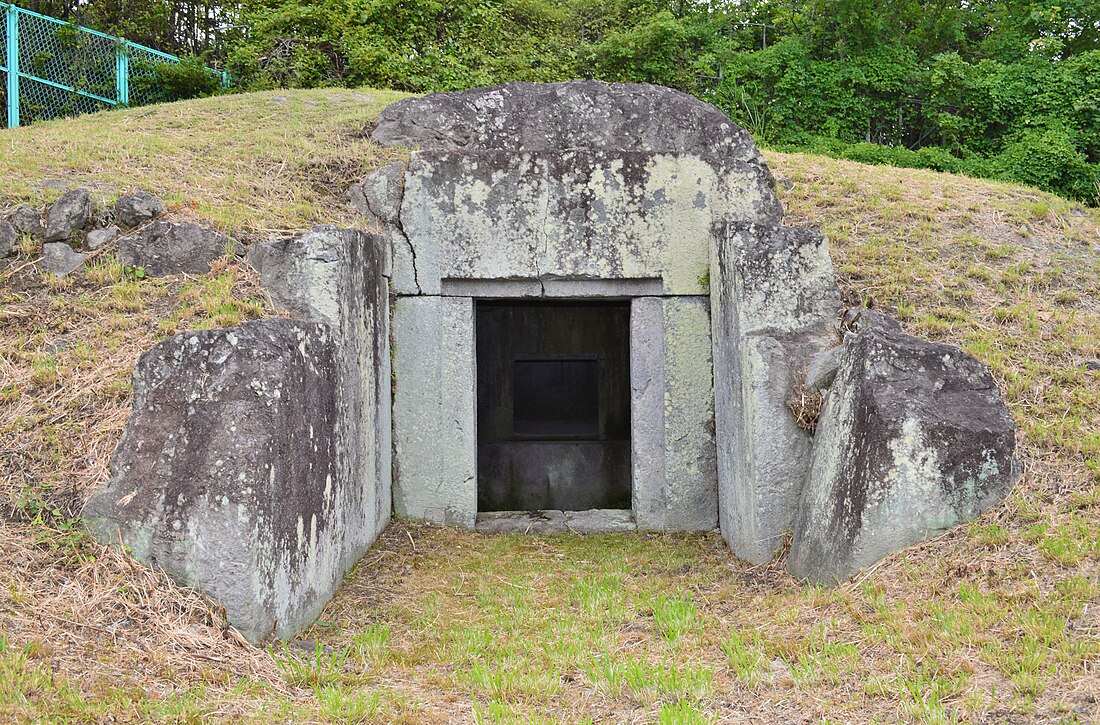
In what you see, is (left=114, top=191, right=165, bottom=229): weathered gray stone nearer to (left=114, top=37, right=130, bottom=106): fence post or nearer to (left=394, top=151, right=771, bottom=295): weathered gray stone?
(left=394, top=151, right=771, bottom=295): weathered gray stone

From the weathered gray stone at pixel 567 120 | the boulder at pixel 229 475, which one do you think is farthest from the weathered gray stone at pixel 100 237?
the weathered gray stone at pixel 567 120

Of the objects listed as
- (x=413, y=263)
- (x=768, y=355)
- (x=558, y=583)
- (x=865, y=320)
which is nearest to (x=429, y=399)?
(x=413, y=263)

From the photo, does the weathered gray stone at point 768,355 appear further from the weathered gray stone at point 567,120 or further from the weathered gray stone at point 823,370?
the weathered gray stone at point 567,120

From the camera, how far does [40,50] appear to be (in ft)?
35.2

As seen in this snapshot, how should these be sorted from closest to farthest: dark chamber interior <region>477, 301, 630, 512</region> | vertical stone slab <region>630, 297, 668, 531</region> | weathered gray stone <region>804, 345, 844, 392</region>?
weathered gray stone <region>804, 345, 844, 392</region>, vertical stone slab <region>630, 297, 668, 531</region>, dark chamber interior <region>477, 301, 630, 512</region>

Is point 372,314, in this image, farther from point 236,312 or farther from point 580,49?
point 580,49

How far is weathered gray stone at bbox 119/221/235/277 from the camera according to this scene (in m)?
5.19

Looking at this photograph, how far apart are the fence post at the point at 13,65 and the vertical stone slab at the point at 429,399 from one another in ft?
22.5

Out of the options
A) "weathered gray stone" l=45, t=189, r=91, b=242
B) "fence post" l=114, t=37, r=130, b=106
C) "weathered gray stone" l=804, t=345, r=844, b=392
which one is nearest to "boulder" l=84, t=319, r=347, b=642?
"weathered gray stone" l=45, t=189, r=91, b=242

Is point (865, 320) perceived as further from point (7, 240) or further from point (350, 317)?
point (7, 240)

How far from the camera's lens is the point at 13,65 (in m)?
10.3

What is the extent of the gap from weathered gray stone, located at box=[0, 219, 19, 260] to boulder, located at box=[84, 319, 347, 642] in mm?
1859

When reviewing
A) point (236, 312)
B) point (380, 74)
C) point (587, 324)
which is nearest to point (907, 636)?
point (236, 312)

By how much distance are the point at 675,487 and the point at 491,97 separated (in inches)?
135
